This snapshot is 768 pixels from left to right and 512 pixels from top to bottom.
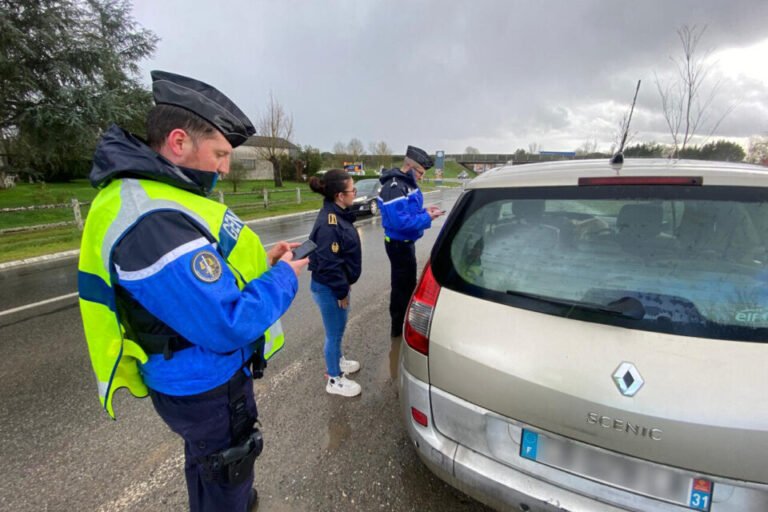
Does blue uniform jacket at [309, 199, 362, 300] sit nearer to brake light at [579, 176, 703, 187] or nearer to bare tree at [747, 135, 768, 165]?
brake light at [579, 176, 703, 187]

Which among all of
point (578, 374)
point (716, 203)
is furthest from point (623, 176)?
point (578, 374)

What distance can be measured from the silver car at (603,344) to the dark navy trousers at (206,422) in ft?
2.71

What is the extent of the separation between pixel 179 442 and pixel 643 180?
9.66ft

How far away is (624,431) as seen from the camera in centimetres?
124

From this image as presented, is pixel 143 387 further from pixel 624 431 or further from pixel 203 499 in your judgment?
pixel 624 431

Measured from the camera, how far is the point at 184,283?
107 centimetres

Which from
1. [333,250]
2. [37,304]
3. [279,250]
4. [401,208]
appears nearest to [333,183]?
[333,250]

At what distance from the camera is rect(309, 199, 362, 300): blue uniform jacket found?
8.54 feet

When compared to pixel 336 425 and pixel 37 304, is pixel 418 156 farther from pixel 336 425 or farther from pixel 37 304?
pixel 37 304

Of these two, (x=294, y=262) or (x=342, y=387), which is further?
(x=342, y=387)

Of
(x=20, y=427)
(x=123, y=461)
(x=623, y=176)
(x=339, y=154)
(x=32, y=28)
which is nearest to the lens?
(x=623, y=176)

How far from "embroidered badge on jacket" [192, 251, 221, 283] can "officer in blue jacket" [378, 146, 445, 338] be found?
223 centimetres

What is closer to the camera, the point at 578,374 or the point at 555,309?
the point at 578,374

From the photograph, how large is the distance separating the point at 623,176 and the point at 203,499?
7.13 ft
